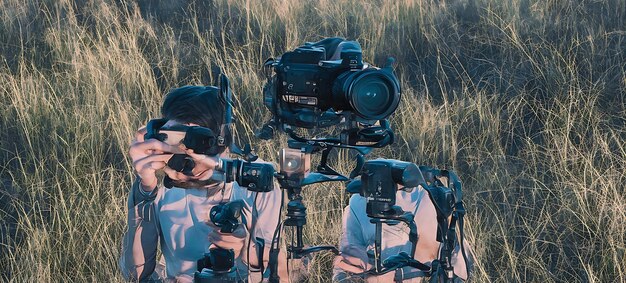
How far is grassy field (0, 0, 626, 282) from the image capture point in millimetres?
4270

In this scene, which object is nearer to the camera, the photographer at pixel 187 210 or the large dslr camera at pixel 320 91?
the large dslr camera at pixel 320 91

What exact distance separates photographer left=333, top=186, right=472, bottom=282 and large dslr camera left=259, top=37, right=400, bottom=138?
1.18 feet

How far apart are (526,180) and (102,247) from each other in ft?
7.30

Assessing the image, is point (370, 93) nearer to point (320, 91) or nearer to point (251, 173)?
point (320, 91)

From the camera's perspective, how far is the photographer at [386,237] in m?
2.84

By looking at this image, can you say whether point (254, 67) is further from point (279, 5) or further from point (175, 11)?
point (175, 11)

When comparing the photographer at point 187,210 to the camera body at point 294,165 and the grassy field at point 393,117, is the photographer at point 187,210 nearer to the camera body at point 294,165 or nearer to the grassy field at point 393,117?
the camera body at point 294,165

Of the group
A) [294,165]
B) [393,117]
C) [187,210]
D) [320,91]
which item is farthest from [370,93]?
[393,117]

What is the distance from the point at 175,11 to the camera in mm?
6902

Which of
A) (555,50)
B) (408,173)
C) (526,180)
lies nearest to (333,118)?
(408,173)

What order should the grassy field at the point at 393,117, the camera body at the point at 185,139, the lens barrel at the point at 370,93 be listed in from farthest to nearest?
1. the grassy field at the point at 393,117
2. the camera body at the point at 185,139
3. the lens barrel at the point at 370,93

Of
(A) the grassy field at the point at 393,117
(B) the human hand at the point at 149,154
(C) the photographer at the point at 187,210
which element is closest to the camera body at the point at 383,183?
(C) the photographer at the point at 187,210

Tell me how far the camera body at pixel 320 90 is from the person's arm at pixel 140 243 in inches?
21.4

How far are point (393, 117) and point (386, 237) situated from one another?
2.27 metres
